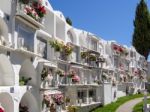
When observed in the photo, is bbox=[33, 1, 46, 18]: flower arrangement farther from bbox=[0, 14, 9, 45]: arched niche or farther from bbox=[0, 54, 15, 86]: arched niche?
bbox=[0, 54, 15, 86]: arched niche

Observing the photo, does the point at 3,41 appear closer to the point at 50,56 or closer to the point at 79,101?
the point at 50,56

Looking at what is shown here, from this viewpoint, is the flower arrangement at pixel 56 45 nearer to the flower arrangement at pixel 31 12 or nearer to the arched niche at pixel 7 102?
the flower arrangement at pixel 31 12

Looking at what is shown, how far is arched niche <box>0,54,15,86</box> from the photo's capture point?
29.3 meters

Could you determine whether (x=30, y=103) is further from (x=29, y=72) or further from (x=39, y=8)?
(x=39, y=8)

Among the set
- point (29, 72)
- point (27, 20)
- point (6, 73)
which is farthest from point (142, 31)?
point (6, 73)

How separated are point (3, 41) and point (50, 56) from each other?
12.6 m

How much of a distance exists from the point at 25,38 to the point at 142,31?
46485mm

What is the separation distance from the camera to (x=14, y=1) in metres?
30.1

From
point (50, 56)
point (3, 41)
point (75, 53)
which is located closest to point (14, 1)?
point (3, 41)

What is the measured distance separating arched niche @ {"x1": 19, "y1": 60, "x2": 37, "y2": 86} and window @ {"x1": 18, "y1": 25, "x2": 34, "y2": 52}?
138 centimetres

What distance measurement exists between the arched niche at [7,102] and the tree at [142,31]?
49876mm

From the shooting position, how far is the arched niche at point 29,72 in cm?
3362

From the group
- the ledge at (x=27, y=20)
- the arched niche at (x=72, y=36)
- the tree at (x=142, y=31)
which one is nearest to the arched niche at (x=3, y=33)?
the ledge at (x=27, y=20)

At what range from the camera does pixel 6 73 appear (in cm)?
2975
